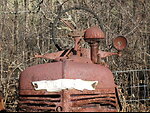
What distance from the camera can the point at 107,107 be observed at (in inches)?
122

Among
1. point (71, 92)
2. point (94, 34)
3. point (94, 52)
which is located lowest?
point (71, 92)

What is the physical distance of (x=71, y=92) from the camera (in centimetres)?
283

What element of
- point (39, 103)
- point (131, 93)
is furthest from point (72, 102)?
point (131, 93)

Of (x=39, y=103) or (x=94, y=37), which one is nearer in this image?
(x=39, y=103)

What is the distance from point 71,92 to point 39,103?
0.42 metres

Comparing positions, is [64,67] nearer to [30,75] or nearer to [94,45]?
[30,75]

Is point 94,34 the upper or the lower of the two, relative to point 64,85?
upper

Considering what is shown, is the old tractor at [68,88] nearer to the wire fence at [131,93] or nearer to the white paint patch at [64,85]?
the white paint patch at [64,85]

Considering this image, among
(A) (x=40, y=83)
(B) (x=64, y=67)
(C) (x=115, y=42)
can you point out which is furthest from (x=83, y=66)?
(C) (x=115, y=42)

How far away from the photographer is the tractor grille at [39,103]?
2.85m

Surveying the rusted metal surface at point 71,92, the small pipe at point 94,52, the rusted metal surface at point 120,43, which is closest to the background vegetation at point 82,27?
the rusted metal surface at point 120,43

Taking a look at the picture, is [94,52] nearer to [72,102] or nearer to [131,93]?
[72,102]

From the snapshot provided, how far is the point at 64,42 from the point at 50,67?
4935 millimetres

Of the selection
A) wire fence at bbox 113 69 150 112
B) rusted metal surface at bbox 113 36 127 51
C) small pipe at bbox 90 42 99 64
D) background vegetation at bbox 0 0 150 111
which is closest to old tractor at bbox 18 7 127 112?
small pipe at bbox 90 42 99 64
